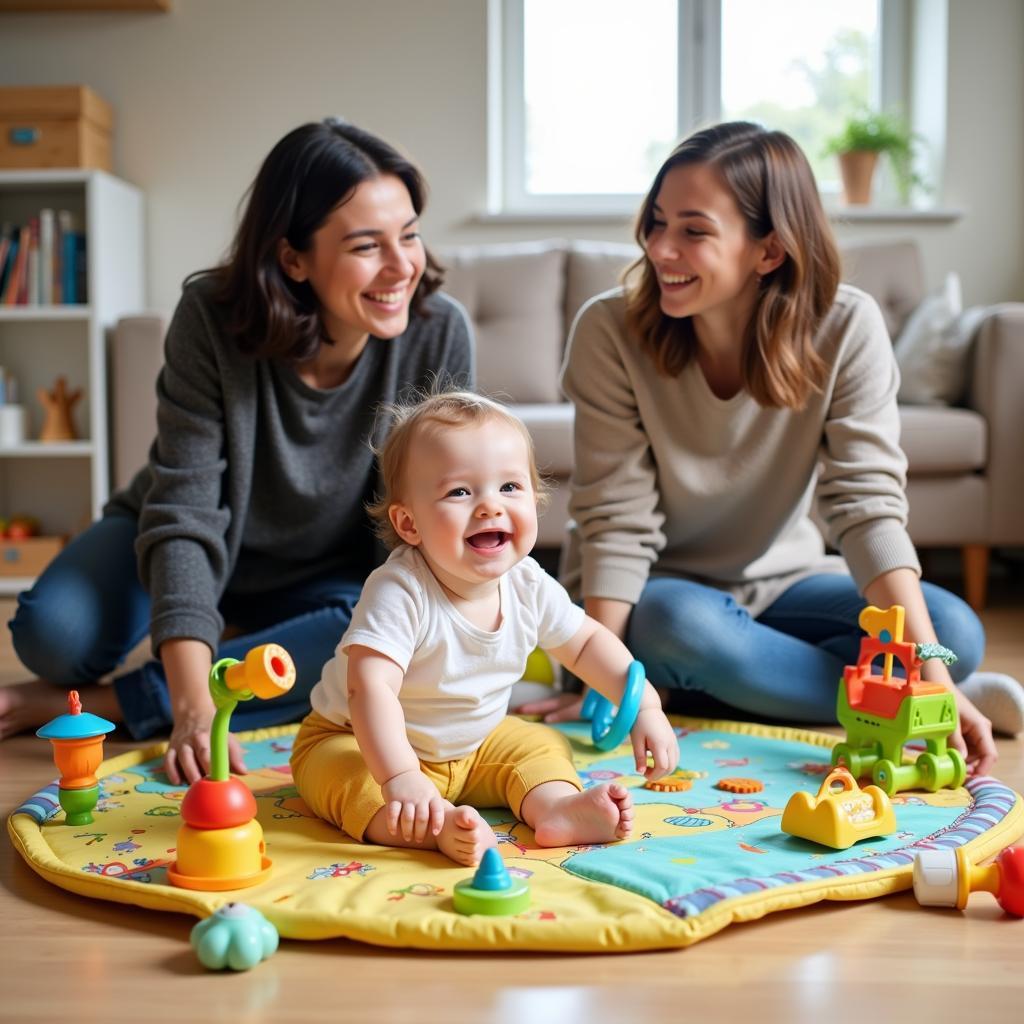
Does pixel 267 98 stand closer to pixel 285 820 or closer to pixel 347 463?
pixel 347 463

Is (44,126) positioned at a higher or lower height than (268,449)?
higher

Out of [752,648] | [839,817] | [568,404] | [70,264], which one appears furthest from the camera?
[70,264]

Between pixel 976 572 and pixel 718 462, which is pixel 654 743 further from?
pixel 976 572

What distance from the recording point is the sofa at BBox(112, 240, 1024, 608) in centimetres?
Result: 281

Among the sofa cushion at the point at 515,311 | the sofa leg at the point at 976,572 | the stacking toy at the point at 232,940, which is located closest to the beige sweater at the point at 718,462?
the stacking toy at the point at 232,940

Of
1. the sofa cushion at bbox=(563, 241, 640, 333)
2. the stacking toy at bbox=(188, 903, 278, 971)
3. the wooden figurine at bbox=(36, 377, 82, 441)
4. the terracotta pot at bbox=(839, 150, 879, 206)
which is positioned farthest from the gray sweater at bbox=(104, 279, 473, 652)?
the terracotta pot at bbox=(839, 150, 879, 206)

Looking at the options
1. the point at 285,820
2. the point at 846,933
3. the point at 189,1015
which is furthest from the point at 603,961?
the point at 285,820

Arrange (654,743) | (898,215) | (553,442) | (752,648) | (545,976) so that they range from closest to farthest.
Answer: (545,976) → (654,743) → (752,648) → (553,442) → (898,215)

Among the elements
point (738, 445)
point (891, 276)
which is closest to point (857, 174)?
point (891, 276)

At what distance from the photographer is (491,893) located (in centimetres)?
105

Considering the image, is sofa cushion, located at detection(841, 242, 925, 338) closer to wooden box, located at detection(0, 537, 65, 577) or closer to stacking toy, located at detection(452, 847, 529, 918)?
wooden box, located at detection(0, 537, 65, 577)

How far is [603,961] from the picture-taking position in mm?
1020

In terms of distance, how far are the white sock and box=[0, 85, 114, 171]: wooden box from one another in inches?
107

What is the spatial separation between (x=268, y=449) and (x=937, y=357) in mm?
1819
